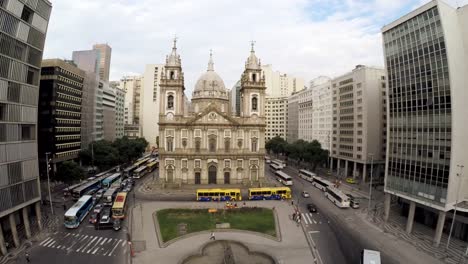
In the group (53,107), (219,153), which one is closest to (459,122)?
(219,153)

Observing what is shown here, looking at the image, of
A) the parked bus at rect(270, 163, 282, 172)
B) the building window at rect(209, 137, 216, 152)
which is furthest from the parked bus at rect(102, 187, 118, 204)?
the parked bus at rect(270, 163, 282, 172)

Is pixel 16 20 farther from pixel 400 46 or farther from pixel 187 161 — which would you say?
pixel 400 46

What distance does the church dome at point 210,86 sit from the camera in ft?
274

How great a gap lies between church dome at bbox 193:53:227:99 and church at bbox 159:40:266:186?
11.5 metres

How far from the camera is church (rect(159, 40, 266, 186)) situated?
70562mm

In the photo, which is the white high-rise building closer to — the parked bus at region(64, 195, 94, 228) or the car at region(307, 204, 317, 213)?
the parked bus at region(64, 195, 94, 228)

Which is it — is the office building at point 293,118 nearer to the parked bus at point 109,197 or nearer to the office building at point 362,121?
the office building at point 362,121

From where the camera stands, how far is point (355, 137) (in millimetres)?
83938

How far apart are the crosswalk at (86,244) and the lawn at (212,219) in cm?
585

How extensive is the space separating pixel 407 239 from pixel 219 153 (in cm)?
4238

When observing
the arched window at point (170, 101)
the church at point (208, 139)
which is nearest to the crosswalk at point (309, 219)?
the church at point (208, 139)

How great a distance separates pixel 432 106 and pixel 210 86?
187ft

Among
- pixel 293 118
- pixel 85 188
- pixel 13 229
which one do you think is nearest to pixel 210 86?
pixel 85 188

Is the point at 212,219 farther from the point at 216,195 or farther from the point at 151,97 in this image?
the point at 151,97
